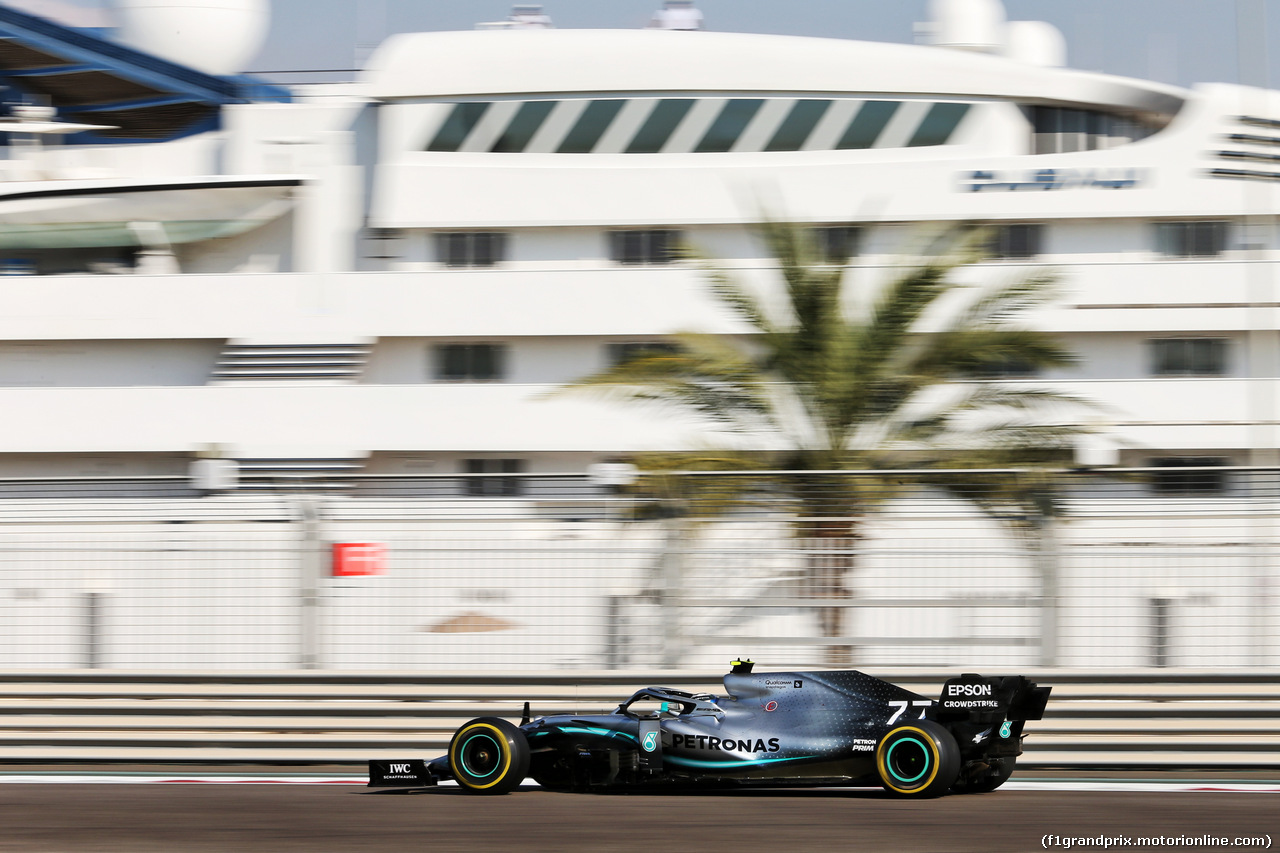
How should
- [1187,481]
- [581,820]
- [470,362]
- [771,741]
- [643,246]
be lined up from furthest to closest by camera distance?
1. [470,362]
2. [643,246]
3. [1187,481]
4. [771,741]
5. [581,820]

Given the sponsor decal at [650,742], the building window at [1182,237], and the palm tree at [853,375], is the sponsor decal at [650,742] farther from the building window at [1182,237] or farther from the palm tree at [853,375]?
the building window at [1182,237]

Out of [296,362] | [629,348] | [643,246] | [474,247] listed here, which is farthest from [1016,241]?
[296,362]

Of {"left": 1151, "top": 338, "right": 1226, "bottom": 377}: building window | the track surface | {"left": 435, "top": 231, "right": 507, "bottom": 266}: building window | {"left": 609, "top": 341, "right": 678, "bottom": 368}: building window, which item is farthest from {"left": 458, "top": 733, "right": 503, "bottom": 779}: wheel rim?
{"left": 1151, "top": 338, "right": 1226, "bottom": 377}: building window

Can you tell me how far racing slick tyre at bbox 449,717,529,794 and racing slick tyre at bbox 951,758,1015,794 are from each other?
93.2 inches

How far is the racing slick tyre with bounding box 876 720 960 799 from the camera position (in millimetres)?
7195

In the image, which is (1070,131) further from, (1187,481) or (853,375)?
(1187,481)

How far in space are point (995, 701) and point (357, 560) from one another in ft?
14.0

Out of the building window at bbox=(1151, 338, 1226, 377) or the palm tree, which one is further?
the building window at bbox=(1151, 338, 1226, 377)

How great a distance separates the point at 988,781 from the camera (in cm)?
758

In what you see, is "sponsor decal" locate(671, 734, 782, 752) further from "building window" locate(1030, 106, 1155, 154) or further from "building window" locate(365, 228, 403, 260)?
"building window" locate(1030, 106, 1155, 154)

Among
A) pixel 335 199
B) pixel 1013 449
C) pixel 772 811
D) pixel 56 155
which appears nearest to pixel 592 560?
pixel 772 811

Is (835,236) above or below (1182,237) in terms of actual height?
above

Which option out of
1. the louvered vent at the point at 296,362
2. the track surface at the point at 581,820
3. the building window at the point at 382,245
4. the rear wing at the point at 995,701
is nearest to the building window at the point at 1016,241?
the building window at the point at 382,245

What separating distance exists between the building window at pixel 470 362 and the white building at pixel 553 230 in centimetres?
4
